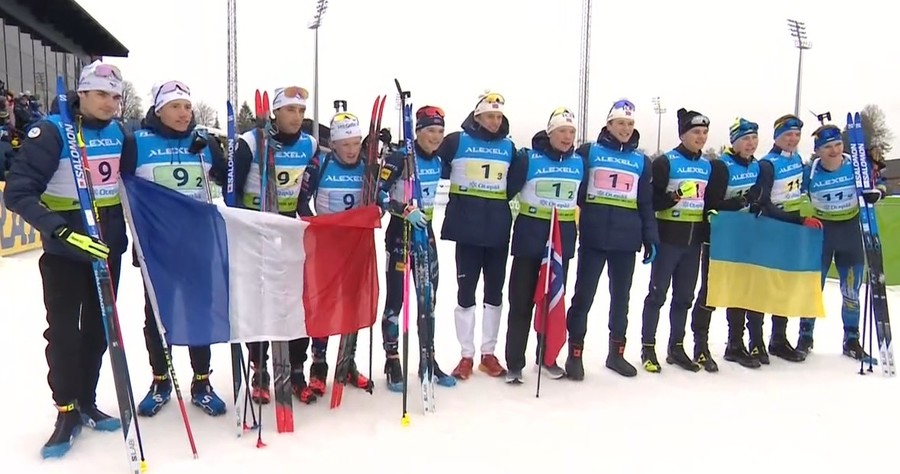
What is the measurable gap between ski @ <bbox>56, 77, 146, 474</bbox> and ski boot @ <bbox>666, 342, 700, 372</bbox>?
4.12m

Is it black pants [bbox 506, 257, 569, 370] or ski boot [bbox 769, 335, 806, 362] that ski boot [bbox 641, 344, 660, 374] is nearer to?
black pants [bbox 506, 257, 569, 370]

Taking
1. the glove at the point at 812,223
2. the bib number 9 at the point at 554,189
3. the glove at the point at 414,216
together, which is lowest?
the glove at the point at 812,223

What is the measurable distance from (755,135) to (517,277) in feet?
7.91

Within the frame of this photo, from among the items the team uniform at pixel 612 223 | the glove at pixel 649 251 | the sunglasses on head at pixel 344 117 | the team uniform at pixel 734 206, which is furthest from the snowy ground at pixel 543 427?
the sunglasses on head at pixel 344 117

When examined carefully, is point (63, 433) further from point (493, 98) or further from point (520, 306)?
point (493, 98)

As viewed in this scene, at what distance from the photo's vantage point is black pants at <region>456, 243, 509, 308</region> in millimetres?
4785

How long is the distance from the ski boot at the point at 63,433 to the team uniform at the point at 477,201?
8.30 ft

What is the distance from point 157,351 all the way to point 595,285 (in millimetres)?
3175

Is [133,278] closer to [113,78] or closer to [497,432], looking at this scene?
[113,78]

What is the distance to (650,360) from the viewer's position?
207 inches

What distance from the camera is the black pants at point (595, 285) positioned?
16.2 ft

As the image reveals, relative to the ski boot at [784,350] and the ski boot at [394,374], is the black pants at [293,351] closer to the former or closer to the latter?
the ski boot at [394,374]

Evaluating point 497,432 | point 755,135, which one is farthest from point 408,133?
point 755,135

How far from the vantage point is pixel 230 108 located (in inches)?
149
